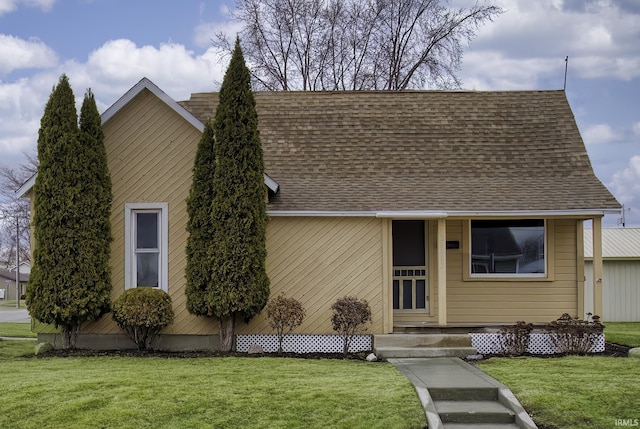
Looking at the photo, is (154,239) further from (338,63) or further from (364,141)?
(338,63)

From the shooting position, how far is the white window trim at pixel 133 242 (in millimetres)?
15227

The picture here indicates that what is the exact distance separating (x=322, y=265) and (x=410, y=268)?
2.23 m

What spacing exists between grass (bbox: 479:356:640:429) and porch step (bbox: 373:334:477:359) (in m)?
1.17

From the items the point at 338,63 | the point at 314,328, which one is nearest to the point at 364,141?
the point at 314,328

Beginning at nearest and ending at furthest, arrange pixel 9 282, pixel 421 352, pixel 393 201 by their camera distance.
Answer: pixel 421 352 < pixel 393 201 < pixel 9 282

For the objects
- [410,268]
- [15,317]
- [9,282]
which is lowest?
[9,282]

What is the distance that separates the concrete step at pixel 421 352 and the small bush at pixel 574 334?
1.85 meters

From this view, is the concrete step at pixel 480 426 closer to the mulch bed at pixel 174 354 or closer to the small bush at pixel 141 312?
the mulch bed at pixel 174 354

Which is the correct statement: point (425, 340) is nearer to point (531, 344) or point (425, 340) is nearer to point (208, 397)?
point (531, 344)

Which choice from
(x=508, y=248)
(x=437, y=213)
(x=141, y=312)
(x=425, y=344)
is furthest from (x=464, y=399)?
(x=508, y=248)

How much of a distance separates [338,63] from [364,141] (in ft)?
52.4

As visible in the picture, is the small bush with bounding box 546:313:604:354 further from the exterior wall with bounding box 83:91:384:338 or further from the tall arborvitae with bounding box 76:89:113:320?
→ the tall arborvitae with bounding box 76:89:113:320

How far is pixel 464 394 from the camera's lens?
1066 centimetres

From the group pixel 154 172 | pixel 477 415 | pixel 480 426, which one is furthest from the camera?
pixel 154 172
